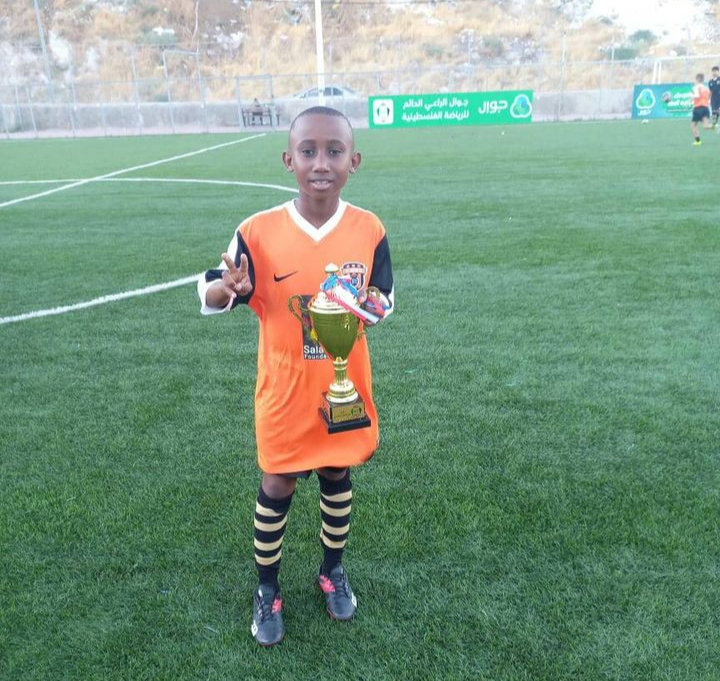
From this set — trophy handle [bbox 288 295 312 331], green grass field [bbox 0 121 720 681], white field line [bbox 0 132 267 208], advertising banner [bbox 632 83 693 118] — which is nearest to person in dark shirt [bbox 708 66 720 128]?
advertising banner [bbox 632 83 693 118]

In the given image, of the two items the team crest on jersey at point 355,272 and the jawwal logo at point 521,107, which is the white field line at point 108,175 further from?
the jawwal logo at point 521,107

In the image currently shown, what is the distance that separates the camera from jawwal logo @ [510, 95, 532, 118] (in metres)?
28.0

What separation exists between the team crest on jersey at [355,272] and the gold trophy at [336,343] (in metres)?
0.07

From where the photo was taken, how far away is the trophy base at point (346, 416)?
1.98 meters

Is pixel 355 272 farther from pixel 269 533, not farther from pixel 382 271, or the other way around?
pixel 269 533

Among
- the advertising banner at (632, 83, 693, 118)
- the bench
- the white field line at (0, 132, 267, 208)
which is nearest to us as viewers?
the white field line at (0, 132, 267, 208)

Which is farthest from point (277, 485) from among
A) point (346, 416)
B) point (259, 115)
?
point (259, 115)

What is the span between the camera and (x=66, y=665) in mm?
2180

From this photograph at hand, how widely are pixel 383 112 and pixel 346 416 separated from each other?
92.8 ft

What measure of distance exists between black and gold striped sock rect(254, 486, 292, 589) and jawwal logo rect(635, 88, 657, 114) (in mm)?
30127

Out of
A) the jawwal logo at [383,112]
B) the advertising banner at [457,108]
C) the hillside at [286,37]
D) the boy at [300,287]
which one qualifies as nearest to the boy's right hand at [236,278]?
the boy at [300,287]

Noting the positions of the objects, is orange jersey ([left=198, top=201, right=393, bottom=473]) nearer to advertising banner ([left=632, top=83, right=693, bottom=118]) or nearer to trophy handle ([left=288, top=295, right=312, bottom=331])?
trophy handle ([left=288, top=295, right=312, bottom=331])

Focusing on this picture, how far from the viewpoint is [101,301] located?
565 cm

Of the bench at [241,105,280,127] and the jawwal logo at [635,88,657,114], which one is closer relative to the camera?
the jawwal logo at [635,88,657,114]
